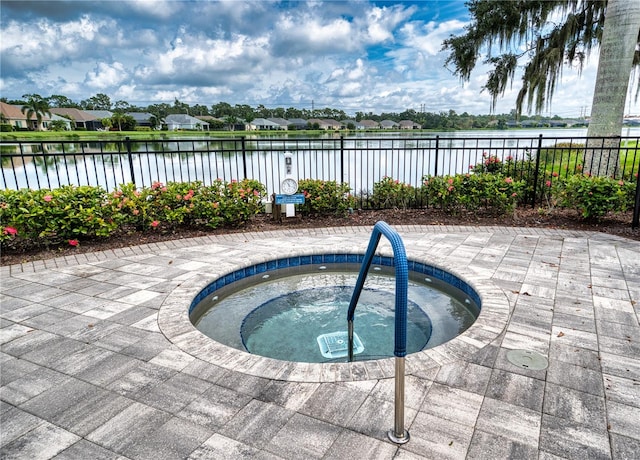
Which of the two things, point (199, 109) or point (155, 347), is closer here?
point (155, 347)

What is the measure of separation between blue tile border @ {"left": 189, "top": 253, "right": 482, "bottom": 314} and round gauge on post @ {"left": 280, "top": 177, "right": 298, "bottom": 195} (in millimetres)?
1632

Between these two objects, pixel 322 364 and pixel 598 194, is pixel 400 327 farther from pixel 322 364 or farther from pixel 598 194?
pixel 598 194

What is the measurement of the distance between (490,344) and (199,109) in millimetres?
71820

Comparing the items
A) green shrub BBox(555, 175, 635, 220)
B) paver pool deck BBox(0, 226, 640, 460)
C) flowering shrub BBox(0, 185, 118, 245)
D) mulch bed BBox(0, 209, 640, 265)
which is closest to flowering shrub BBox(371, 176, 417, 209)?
mulch bed BBox(0, 209, 640, 265)

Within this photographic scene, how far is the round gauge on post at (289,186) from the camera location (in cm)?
580

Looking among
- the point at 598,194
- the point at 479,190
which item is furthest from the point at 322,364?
the point at 598,194

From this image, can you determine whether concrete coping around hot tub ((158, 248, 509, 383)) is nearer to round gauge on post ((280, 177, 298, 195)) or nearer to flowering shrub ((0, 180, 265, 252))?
flowering shrub ((0, 180, 265, 252))

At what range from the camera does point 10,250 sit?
4605 mm

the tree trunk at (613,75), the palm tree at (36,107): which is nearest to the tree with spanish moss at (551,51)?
the tree trunk at (613,75)

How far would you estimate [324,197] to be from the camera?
6227mm

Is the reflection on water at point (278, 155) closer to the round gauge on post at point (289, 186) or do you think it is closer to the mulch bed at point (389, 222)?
the round gauge on post at point (289, 186)

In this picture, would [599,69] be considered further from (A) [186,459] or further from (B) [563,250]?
(A) [186,459]

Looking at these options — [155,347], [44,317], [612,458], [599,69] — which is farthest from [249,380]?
[599,69]

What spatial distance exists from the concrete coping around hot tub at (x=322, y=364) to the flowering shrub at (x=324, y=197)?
2.93m
